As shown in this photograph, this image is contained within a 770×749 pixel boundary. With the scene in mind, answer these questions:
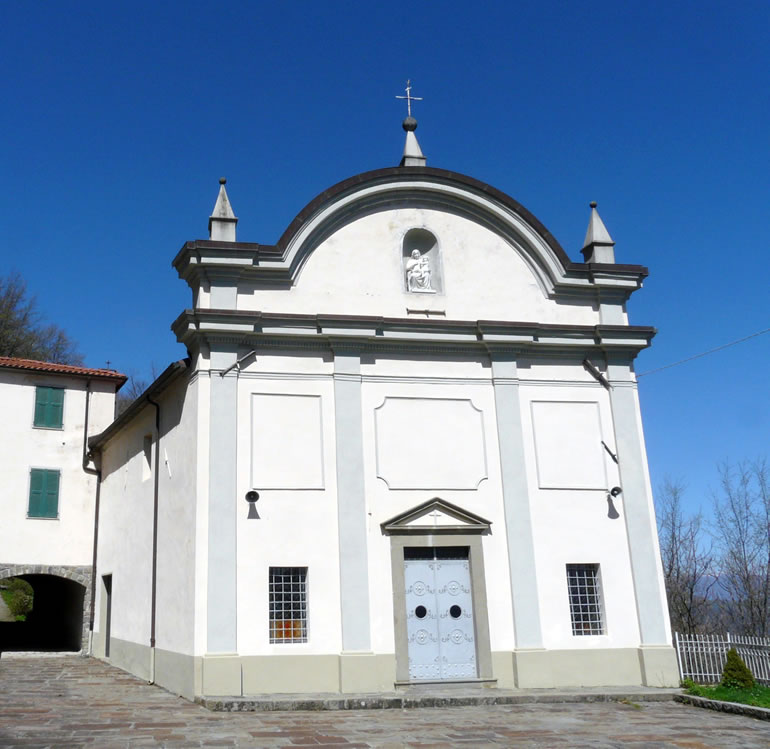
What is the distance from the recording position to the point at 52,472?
22.6 m

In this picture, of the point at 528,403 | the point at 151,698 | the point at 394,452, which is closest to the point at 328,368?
the point at 394,452

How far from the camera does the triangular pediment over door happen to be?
47.3 ft

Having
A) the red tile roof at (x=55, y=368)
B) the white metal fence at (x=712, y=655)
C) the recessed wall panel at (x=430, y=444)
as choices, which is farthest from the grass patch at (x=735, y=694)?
the red tile roof at (x=55, y=368)

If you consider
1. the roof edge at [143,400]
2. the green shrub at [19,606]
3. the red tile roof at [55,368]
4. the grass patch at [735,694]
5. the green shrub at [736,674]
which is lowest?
the grass patch at [735,694]

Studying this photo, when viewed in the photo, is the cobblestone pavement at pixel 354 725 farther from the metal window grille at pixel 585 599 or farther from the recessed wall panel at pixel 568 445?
the recessed wall panel at pixel 568 445

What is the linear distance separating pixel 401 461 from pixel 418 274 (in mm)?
3812

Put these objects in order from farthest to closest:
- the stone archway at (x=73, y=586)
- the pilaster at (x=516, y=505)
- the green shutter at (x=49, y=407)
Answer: the green shutter at (x=49, y=407) → the stone archway at (x=73, y=586) → the pilaster at (x=516, y=505)

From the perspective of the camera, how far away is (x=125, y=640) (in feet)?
60.0

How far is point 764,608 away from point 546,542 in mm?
18750

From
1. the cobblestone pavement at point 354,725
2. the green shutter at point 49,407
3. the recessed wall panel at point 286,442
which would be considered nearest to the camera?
the cobblestone pavement at point 354,725

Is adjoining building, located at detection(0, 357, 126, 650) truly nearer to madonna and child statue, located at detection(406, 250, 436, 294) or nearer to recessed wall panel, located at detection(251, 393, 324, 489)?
recessed wall panel, located at detection(251, 393, 324, 489)

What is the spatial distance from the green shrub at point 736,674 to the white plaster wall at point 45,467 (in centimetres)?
1626

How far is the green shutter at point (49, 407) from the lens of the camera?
899 inches

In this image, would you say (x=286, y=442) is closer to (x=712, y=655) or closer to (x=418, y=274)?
(x=418, y=274)
